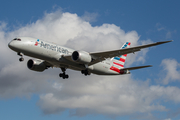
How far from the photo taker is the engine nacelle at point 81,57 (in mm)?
37228

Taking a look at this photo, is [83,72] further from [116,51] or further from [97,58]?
[116,51]

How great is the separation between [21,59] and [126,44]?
79.4 feet

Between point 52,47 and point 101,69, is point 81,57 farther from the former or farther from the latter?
point 101,69

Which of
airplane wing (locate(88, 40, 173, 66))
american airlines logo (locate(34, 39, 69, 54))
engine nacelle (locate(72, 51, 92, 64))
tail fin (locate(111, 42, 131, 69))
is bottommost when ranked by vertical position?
engine nacelle (locate(72, 51, 92, 64))

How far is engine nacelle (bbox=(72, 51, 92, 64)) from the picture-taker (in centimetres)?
3723

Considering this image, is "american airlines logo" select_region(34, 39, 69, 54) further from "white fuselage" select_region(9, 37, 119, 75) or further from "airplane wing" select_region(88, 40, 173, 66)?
"airplane wing" select_region(88, 40, 173, 66)

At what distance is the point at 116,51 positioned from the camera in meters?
37.6

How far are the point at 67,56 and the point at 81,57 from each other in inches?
85.3

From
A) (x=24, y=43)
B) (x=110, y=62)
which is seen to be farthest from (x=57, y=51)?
(x=110, y=62)

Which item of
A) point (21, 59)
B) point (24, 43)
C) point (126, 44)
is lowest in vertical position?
point (21, 59)

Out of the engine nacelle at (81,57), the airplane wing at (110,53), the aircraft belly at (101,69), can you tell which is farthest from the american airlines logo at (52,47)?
the aircraft belly at (101,69)

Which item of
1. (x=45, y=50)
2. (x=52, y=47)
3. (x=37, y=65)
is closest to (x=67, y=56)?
(x=52, y=47)

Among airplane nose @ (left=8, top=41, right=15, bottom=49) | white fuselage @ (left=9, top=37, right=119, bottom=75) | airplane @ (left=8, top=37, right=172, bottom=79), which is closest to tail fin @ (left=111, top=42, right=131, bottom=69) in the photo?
airplane @ (left=8, top=37, right=172, bottom=79)

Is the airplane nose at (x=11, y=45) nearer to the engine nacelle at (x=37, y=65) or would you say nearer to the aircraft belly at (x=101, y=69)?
the engine nacelle at (x=37, y=65)
